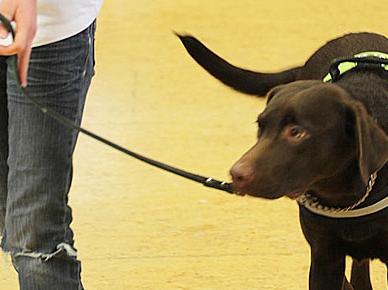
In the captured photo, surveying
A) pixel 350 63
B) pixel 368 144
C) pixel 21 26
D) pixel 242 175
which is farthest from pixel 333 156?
pixel 21 26

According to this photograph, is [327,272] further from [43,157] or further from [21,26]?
[21,26]

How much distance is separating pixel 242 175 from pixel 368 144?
239 mm

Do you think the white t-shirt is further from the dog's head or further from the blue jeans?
the dog's head

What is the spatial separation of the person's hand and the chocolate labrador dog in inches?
16.2

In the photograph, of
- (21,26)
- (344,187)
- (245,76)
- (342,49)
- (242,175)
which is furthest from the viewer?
(245,76)

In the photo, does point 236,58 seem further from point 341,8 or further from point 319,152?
point 319,152

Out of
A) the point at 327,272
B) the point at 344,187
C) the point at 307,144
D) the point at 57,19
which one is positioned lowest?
the point at 327,272

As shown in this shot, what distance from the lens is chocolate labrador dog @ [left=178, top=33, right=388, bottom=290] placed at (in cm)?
157

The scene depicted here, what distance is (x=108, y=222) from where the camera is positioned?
2.61 meters

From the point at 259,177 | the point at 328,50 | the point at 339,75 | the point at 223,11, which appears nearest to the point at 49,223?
the point at 259,177

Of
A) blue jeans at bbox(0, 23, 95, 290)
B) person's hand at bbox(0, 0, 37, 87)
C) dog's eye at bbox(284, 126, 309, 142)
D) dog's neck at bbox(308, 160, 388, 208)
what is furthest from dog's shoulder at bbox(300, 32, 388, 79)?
person's hand at bbox(0, 0, 37, 87)

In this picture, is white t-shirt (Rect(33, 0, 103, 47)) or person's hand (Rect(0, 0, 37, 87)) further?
white t-shirt (Rect(33, 0, 103, 47))

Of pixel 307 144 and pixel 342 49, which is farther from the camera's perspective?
pixel 342 49

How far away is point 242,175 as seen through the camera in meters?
1.54
